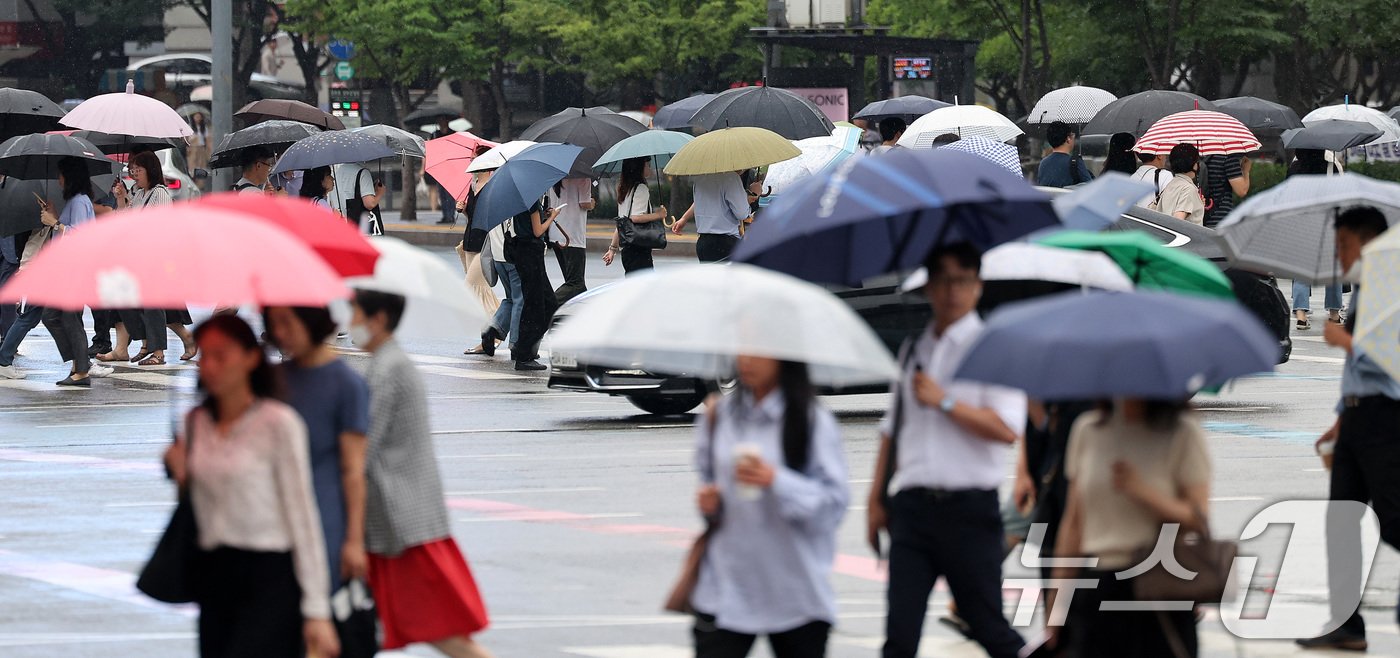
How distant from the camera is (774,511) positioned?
5246 mm

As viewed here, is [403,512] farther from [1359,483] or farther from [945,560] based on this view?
[1359,483]

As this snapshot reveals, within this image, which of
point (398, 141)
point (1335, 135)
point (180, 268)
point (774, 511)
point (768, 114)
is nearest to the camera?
point (180, 268)

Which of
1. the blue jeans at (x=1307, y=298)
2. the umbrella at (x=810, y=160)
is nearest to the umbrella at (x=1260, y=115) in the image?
the blue jeans at (x=1307, y=298)

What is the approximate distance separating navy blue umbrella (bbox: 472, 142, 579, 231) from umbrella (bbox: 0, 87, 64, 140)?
599cm

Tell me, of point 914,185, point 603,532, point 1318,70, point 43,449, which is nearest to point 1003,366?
point 914,185

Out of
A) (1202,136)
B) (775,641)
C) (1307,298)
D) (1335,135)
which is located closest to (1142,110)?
(1335,135)

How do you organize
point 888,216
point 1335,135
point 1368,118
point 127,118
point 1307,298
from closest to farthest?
point 888,216 < point 127,118 < point 1307,298 < point 1335,135 < point 1368,118

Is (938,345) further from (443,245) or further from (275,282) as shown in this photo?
(443,245)

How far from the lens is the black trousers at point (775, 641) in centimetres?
532

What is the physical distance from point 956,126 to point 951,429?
15.6m

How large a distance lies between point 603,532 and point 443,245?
27875 millimetres

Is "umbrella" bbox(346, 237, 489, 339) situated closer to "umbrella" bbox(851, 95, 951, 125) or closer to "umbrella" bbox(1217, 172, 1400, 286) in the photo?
"umbrella" bbox(1217, 172, 1400, 286)

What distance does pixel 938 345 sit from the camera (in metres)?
5.93

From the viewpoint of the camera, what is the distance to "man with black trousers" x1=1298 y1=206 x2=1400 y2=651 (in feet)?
24.0
